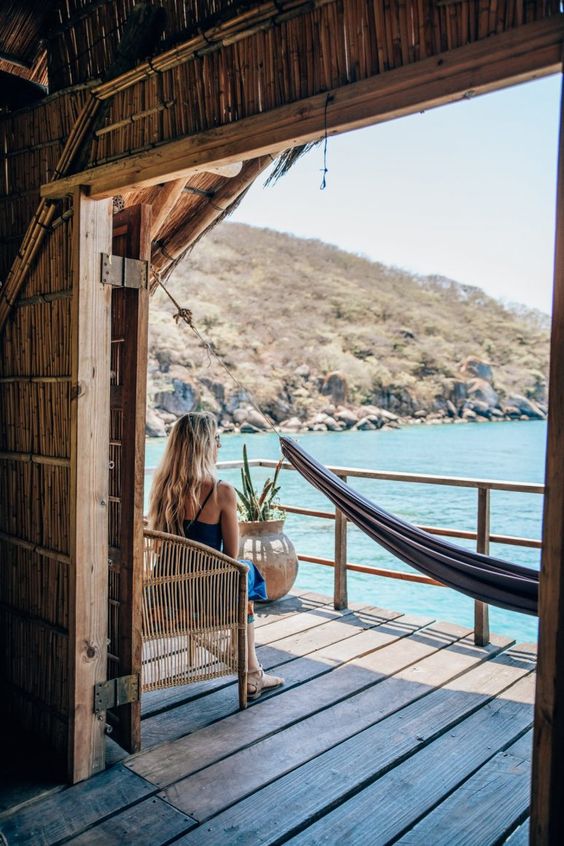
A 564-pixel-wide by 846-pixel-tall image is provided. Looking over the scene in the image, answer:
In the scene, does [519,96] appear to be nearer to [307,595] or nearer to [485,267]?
[485,267]

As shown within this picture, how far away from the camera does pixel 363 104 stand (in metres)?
1.34

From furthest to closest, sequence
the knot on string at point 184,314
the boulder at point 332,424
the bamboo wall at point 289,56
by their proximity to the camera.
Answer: the boulder at point 332,424
the knot on string at point 184,314
the bamboo wall at point 289,56

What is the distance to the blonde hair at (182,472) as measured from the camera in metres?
2.43

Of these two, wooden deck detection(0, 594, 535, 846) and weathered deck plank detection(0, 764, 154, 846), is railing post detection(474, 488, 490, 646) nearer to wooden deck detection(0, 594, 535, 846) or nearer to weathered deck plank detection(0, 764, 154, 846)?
wooden deck detection(0, 594, 535, 846)

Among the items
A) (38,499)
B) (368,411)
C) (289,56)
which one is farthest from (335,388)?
(289,56)

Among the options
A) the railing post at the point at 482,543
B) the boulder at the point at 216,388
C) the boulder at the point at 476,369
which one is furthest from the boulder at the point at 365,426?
the railing post at the point at 482,543

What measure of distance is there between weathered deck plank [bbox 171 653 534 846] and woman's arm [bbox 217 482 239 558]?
2.47 ft

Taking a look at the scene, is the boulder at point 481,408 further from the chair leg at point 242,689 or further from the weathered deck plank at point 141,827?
the weathered deck plank at point 141,827

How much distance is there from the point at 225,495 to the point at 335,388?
84.0 ft

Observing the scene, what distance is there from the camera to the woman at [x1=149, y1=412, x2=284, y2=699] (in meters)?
2.43

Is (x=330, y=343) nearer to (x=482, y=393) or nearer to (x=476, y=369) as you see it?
(x=476, y=369)

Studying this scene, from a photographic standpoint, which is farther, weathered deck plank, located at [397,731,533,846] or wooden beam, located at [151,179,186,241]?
wooden beam, located at [151,179,186,241]

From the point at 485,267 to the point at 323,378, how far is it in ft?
58.7

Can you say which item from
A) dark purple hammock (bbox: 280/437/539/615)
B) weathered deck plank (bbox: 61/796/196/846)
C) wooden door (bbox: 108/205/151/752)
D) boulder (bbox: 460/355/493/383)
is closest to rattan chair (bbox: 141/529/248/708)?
wooden door (bbox: 108/205/151/752)
